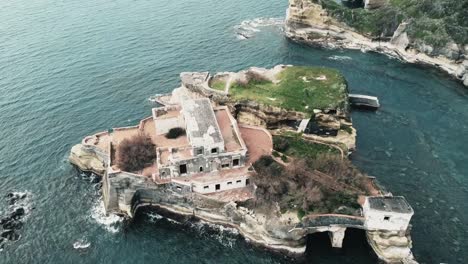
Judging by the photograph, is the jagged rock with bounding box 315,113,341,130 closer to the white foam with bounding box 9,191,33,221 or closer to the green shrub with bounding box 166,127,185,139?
the green shrub with bounding box 166,127,185,139

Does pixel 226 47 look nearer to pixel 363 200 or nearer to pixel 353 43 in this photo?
pixel 353 43

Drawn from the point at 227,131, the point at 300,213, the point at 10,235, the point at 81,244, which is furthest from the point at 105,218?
the point at 300,213

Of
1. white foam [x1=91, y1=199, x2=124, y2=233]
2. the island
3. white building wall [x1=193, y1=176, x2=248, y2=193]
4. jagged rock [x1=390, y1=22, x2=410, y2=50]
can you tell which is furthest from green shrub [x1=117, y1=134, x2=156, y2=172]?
jagged rock [x1=390, y1=22, x2=410, y2=50]

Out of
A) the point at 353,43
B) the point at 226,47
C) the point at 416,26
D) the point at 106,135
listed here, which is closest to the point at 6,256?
the point at 106,135

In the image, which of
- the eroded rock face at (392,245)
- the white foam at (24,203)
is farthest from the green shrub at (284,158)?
the white foam at (24,203)

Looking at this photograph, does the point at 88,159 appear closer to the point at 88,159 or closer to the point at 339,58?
the point at 88,159

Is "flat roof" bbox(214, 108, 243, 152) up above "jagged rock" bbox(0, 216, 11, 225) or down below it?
above
